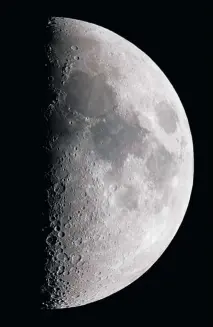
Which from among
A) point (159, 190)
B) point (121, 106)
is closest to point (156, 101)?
point (121, 106)

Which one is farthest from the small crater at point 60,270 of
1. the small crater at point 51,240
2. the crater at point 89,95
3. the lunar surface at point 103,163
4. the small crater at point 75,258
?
the crater at point 89,95

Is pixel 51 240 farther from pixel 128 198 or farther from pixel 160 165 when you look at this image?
pixel 160 165

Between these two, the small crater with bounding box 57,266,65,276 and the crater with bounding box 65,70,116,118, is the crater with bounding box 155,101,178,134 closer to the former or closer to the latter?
the crater with bounding box 65,70,116,118

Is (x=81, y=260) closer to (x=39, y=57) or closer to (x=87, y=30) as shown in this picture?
(x=39, y=57)

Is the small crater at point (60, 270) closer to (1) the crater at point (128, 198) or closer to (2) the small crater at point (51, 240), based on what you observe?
(2) the small crater at point (51, 240)

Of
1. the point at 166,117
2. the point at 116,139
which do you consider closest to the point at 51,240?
the point at 116,139

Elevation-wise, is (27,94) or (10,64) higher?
(10,64)

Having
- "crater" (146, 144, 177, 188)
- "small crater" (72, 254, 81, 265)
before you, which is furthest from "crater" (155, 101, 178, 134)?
"small crater" (72, 254, 81, 265)
